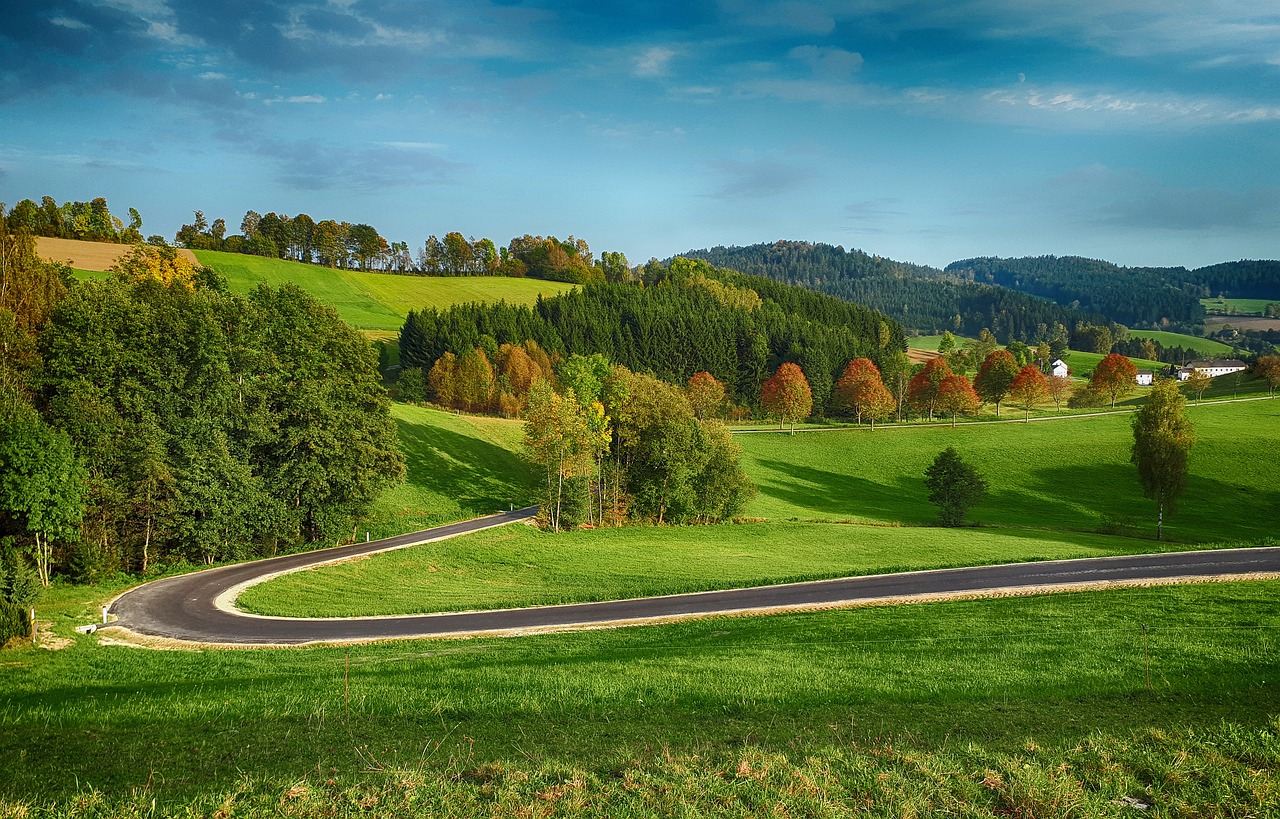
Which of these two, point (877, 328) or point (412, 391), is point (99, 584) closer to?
point (412, 391)

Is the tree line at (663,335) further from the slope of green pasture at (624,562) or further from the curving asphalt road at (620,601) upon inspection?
the curving asphalt road at (620,601)

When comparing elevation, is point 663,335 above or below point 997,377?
above

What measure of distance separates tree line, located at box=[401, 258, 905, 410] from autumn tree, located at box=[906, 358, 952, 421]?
23906 millimetres

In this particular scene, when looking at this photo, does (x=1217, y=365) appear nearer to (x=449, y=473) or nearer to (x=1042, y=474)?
(x=1042, y=474)

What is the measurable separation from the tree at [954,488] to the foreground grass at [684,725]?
1410 inches

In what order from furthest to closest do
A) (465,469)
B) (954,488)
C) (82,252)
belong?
1. (82,252)
2. (465,469)
3. (954,488)

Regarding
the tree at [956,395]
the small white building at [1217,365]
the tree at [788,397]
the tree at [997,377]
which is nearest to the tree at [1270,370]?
the tree at [997,377]

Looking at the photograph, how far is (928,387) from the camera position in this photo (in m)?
103

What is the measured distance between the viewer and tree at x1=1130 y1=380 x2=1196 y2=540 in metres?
50.8

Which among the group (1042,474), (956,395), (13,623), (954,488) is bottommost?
(1042,474)

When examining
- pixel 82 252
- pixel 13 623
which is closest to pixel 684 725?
pixel 13 623

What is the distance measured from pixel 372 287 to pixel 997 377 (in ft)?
439

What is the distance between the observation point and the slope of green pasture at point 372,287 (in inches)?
5581

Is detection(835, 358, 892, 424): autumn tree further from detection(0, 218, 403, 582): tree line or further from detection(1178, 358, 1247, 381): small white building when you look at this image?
detection(1178, 358, 1247, 381): small white building
